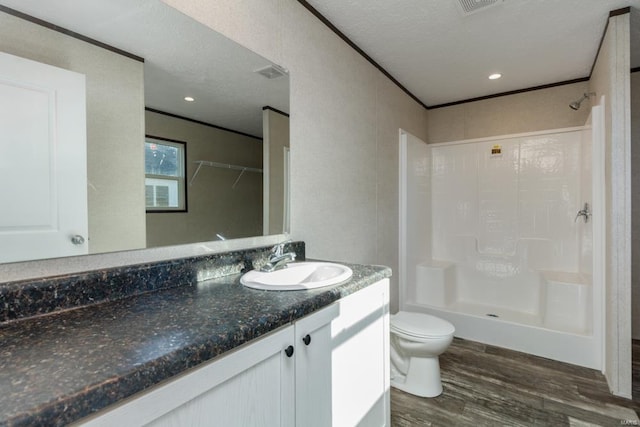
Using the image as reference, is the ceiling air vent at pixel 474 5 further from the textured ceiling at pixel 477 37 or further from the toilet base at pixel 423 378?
the toilet base at pixel 423 378

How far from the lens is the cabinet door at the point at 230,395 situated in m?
0.61

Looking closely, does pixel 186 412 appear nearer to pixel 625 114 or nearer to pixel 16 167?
pixel 16 167

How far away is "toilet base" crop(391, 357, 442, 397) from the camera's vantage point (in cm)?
206

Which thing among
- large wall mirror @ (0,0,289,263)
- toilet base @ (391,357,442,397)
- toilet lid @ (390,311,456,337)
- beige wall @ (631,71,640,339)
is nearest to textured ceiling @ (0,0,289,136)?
large wall mirror @ (0,0,289,263)

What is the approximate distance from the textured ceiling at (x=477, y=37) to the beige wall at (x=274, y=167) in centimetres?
78

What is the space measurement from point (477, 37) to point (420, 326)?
6.59 feet

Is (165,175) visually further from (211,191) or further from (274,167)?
(274,167)

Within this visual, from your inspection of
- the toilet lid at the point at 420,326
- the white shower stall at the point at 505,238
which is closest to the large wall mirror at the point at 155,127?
the toilet lid at the point at 420,326

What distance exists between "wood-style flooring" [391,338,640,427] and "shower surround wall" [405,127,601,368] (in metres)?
0.30

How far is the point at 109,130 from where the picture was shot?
1.06 meters

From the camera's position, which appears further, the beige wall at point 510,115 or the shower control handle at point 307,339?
the beige wall at point 510,115

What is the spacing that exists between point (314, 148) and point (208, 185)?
71 centimetres

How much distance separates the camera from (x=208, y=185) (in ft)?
4.59

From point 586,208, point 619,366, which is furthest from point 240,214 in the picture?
point 586,208
